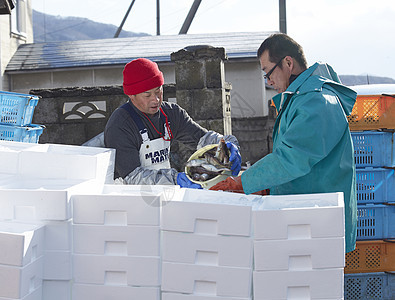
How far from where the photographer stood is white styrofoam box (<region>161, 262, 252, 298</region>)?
2469mm

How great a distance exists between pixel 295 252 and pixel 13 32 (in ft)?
49.0

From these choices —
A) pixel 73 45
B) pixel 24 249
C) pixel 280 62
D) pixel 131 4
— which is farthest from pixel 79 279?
pixel 131 4

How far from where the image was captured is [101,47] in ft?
50.5

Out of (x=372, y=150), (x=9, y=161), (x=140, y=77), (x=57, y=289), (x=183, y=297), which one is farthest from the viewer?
(x=372, y=150)

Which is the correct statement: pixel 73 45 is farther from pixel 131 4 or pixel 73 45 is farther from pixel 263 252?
pixel 263 252

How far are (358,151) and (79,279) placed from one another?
278 cm

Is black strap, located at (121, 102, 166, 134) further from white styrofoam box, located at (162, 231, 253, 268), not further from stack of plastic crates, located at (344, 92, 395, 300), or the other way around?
stack of plastic crates, located at (344, 92, 395, 300)

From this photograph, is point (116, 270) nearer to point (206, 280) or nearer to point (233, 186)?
point (206, 280)

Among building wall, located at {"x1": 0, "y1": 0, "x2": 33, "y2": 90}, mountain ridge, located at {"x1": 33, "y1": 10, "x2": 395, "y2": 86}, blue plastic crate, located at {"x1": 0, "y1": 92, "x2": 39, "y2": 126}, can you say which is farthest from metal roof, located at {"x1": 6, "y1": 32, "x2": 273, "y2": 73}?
mountain ridge, located at {"x1": 33, "y1": 10, "x2": 395, "y2": 86}

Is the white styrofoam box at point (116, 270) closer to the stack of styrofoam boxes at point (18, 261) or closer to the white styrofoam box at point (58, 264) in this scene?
the white styrofoam box at point (58, 264)

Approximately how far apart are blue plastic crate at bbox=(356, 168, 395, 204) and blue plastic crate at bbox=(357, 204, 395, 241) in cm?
7

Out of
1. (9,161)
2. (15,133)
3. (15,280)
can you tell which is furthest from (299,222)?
(15,133)

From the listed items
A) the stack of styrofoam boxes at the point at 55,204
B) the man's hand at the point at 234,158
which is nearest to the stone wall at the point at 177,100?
the man's hand at the point at 234,158

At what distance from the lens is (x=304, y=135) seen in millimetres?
2717
